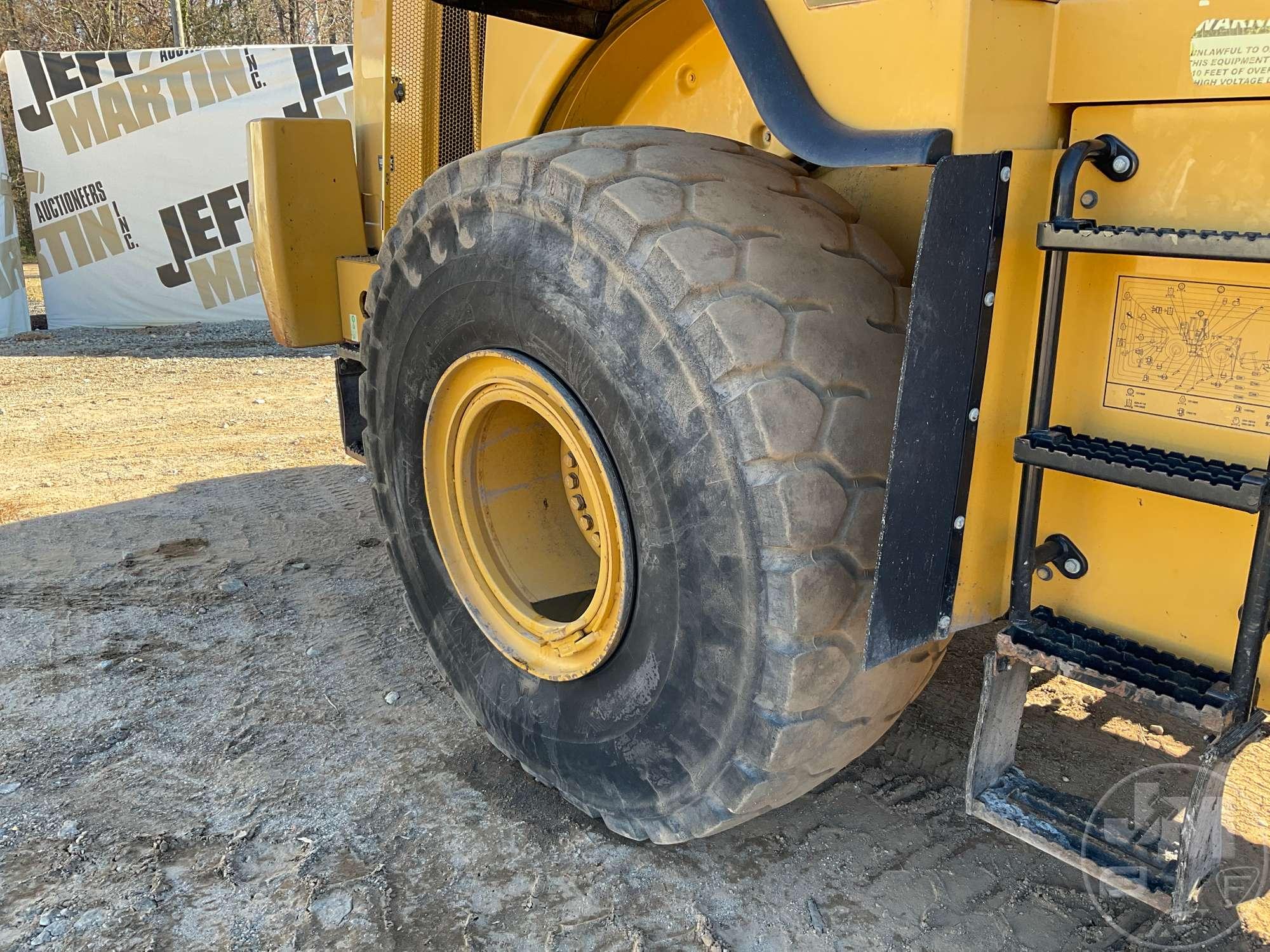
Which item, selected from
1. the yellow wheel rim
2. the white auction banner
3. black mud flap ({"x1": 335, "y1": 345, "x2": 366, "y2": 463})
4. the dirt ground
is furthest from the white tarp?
the yellow wheel rim

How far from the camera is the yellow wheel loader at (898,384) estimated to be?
1.46m

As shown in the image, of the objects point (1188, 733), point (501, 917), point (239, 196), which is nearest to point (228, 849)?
point (501, 917)

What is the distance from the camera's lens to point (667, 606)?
75.2 inches

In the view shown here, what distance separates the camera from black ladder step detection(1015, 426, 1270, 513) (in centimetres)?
137

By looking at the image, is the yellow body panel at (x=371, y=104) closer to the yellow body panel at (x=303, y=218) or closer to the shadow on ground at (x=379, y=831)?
the yellow body panel at (x=303, y=218)

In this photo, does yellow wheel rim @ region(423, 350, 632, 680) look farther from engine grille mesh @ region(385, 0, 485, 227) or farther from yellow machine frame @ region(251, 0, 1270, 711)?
engine grille mesh @ region(385, 0, 485, 227)

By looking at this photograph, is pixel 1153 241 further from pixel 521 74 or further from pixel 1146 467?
pixel 521 74

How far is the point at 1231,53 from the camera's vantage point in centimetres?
137

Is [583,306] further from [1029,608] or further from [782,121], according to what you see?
[1029,608]

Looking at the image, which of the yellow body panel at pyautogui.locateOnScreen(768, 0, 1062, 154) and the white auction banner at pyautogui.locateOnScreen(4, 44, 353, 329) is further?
the white auction banner at pyautogui.locateOnScreen(4, 44, 353, 329)

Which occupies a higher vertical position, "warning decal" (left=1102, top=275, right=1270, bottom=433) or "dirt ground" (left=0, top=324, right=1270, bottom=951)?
"warning decal" (left=1102, top=275, right=1270, bottom=433)

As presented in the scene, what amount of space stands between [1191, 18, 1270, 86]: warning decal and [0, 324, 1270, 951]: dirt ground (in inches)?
63.3

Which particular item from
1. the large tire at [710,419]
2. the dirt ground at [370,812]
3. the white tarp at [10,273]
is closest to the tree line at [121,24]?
the white tarp at [10,273]

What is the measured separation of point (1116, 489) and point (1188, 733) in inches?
60.5
